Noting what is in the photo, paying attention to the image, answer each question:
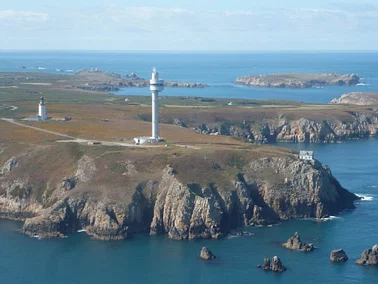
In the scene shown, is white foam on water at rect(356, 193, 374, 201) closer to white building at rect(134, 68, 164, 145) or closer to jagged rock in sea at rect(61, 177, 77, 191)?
white building at rect(134, 68, 164, 145)

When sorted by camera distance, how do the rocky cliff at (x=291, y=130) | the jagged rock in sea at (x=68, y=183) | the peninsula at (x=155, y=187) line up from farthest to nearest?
the rocky cliff at (x=291, y=130) < the jagged rock in sea at (x=68, y=183) < the peninsula at (x=155, y=187)

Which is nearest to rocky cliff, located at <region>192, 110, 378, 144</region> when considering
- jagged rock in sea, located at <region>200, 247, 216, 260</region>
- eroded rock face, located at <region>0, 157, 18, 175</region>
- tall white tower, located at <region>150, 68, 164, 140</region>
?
tall white tower, located at <region>150, 68, 164, 140</region>

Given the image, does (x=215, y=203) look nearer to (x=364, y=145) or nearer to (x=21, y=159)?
(x=21, y=159)

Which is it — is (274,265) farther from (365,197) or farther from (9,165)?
(9,165)

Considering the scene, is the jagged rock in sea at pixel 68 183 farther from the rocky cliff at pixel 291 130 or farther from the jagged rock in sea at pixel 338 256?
the rocky cliff at pixel 291 130

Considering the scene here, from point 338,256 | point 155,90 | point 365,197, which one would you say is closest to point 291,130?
point 155,90

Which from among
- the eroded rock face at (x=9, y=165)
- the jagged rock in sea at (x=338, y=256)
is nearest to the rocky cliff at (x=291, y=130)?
the eroded rock face at (x=9, y=165)

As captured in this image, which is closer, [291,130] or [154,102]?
[154,102]
